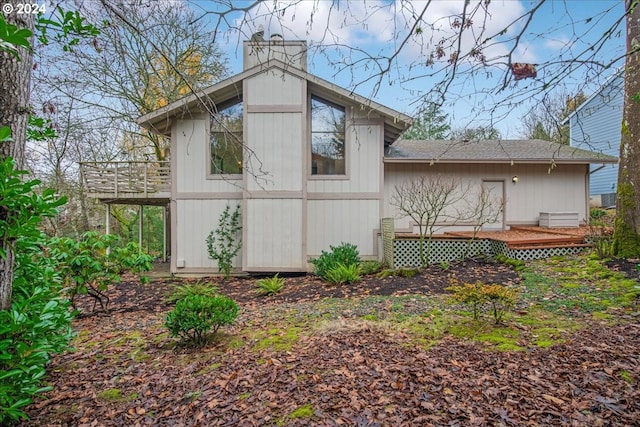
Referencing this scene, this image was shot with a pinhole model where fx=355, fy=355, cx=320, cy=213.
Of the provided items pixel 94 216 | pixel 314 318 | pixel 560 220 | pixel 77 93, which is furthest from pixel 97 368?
pixel 94 216

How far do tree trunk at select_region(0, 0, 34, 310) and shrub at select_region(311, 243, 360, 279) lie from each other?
5758 millimetres

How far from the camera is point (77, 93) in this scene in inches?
420

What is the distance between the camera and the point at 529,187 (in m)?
10.7

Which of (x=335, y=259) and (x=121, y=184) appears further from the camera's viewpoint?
(x=121, y=184)

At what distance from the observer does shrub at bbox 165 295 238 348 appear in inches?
153

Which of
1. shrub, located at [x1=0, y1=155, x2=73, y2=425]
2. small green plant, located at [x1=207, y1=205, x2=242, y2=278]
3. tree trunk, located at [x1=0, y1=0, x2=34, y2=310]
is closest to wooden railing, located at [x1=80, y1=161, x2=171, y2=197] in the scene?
small green plant, located at [x1=207, y1=205, x2=242, y2=278]

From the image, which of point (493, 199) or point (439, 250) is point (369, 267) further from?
point (493, 199)

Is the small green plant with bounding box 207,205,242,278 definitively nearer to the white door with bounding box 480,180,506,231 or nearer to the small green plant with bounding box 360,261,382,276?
the small green plant with bounding box 360,261,382,276

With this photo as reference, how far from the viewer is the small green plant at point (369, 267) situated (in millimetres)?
8070

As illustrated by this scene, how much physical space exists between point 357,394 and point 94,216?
1456 centimetres

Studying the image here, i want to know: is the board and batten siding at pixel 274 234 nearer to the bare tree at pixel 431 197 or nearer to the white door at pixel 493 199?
the bare tree at pixel 431 197

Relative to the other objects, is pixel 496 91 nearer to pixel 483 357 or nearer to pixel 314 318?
pixel 483 357

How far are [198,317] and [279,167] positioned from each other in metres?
5.06

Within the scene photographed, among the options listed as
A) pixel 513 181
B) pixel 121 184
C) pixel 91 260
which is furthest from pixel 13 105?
pixel 513 181
